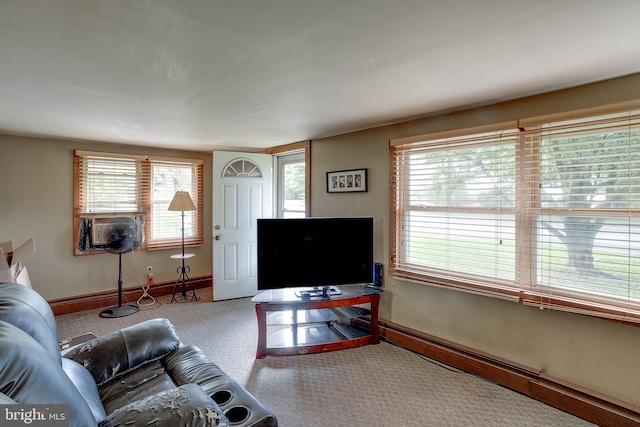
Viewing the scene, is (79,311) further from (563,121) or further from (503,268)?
(563,121)

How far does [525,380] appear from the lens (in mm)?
2307

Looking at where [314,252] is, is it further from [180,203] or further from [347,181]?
[180,203]

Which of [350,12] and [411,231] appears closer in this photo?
[350,12]

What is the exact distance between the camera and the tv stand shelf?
9.50 ft

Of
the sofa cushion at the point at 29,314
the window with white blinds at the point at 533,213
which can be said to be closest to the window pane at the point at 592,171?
the window with white blinds at the point at 533,213

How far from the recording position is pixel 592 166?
2055 millimetres

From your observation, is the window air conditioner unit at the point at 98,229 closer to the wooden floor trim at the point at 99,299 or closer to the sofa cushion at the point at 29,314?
the wooden floor trim at the point at 99,299

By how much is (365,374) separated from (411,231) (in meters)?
1.32

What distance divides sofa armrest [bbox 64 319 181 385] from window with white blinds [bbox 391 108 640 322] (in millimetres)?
2092

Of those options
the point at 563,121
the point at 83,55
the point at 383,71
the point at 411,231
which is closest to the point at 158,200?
the point at 83,55

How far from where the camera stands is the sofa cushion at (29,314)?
127cm

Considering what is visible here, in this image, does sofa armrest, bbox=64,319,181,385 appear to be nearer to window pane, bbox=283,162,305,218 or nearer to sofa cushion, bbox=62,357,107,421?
sofa cushion, bbox=62,357,107,421

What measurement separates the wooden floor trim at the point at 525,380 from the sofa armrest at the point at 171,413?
213 cm

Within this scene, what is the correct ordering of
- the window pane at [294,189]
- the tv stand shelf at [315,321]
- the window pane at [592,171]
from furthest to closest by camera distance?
the window pane at [294,189]
the tv stand shelf at [315,321]
the window pane at [592,171]
